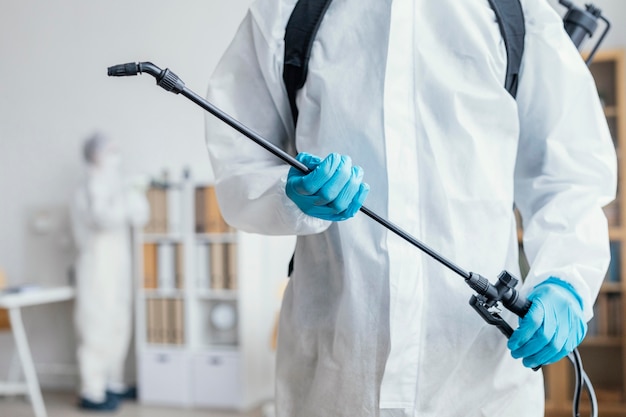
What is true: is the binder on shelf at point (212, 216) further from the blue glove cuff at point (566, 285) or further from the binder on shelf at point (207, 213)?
the blue glove cuff at point (566, 285)

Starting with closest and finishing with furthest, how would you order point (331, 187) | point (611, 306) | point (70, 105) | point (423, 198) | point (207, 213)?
point (331, 187) → point (423, 198) → point (611, 306) → point (207, 213) → point (70, 105)

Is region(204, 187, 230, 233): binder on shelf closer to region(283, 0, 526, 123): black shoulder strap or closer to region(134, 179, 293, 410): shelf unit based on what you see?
region(134, 179, 293, 410): shelf unit

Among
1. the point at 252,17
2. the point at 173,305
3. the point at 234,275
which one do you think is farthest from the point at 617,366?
the point at 252,17

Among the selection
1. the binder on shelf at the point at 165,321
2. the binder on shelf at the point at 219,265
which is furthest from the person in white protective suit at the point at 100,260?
the binder on shelf at the point at 219,265

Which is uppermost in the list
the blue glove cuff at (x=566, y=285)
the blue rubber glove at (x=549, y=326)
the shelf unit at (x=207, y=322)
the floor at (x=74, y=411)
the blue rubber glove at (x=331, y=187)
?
the blue rubber glove at (x=331, y=187)

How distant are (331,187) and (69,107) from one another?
3.55 m

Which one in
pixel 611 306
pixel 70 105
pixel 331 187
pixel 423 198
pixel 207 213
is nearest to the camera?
pixel 331 187

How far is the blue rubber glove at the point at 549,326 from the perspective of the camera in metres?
0.85

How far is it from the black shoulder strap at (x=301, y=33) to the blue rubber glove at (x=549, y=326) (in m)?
0.41

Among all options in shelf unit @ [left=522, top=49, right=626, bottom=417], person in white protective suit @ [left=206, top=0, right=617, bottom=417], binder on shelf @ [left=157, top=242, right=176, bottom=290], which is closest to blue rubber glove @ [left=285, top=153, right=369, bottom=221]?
person in white protective suit @ [left=206, top=0, right=617, bottom=417]

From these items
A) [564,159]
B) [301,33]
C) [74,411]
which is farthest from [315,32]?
[74,411]

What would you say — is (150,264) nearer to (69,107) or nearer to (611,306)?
(69,107)

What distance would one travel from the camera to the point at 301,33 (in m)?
0.93

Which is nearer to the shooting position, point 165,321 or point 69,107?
point 165,321
